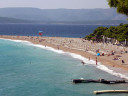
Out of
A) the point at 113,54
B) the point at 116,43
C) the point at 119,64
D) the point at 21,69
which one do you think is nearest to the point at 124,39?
the point at 116,43

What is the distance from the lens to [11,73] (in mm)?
30891

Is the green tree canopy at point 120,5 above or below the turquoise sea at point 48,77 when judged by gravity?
above

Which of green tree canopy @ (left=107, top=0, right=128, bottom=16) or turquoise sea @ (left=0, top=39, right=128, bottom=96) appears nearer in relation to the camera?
green tree canopy @ (left=107, top=0, right=128, bottom=16)

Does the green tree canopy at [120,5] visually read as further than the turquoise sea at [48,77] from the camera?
No

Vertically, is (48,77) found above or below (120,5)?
below

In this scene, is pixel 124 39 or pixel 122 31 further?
pixel 122 31

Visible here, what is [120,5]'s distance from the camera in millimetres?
23219

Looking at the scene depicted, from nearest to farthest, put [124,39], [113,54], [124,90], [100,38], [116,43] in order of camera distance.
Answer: [124,90], [113,54], [124,39], [116,43], [100,38]

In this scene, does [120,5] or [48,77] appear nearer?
[120,5]

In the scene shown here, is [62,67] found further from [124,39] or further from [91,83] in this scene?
[124,39]

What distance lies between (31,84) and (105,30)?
132 ft

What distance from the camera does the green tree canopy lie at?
890 inches

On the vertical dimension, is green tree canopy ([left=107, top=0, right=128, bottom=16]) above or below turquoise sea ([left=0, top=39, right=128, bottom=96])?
above

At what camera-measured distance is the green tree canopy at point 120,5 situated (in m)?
22.6
